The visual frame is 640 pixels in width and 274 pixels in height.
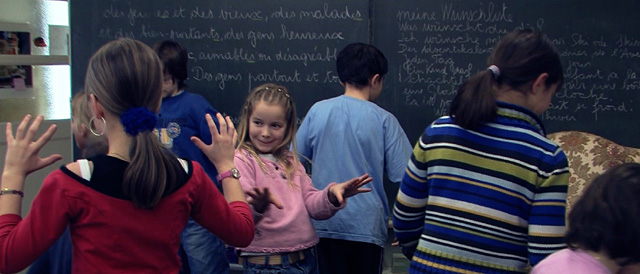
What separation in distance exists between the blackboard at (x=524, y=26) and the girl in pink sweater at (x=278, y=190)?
5.16ft

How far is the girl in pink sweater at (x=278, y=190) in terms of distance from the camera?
2.48 meters

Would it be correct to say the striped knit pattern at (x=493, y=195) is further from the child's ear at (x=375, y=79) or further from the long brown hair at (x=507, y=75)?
the child's ear at (x=375, y=79)

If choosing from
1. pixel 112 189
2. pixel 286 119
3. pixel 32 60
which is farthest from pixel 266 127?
pixel 32 60

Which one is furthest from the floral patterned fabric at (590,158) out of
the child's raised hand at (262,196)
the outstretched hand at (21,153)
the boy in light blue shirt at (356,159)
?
the outstretched hand at (21,153)

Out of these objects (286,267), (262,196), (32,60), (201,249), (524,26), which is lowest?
(201,249)

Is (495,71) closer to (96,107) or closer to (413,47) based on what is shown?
(96,107)

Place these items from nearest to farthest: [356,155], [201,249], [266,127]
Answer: [266,127], [356,155], [201,249]

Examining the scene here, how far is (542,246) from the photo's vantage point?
1838mm

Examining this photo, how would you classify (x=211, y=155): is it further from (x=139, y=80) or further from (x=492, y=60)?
(x=492, y=60)

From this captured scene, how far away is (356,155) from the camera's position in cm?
305

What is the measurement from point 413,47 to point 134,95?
2680 millimetres

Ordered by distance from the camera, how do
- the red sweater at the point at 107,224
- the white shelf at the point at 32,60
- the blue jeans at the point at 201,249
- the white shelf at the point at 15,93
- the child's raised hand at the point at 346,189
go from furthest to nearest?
the white shelf at the point at 15,93 < the white shelf at the point at 32,60 < the blue jeans at the point at 201,249 < the child's raised hand at the point at 346,189 < the red sweater at the point at 107,224

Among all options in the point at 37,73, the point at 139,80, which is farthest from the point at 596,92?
the point at 37,73

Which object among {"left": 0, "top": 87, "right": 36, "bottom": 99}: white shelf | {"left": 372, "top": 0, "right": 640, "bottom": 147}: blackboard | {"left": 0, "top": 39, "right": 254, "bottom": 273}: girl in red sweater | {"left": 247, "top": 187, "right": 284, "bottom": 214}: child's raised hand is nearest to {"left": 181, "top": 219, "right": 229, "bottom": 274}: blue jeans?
{"left": 247, "top": 187, "right": 284, "bottom": 214}: child's raised hand
